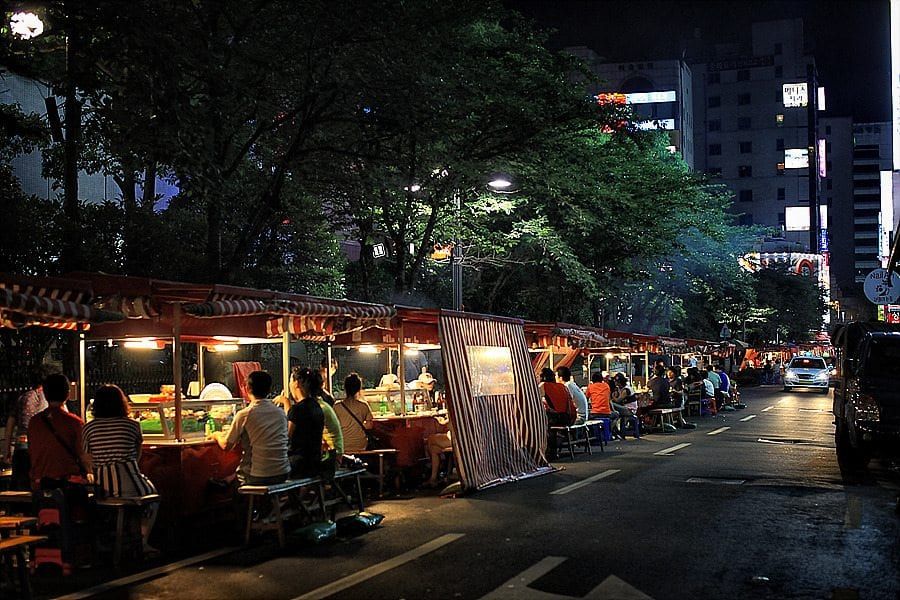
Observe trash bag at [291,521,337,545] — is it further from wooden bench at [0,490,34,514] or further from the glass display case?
wooden bench at [0,490,34,514]

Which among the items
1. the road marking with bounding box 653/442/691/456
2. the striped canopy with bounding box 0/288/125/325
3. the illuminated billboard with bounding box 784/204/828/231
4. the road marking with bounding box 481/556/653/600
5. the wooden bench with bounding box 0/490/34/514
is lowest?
the road marking with bounding box 653/442/691/456

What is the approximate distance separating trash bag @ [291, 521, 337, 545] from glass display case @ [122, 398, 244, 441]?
2.07m

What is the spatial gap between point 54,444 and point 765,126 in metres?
125

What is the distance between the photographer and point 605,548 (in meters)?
9.73

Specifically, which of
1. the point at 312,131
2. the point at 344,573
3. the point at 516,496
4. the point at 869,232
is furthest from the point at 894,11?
the point at 869,232

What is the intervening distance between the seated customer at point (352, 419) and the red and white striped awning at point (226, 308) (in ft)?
7.99

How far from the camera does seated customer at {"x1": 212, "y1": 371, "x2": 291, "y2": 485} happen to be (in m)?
10.4

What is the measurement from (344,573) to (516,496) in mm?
5138

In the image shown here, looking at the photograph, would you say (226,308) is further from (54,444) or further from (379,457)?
(379,457)

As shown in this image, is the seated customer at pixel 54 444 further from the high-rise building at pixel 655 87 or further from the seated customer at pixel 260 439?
the high-rise building at pixel 655 87

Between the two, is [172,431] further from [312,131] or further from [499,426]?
[312,131]

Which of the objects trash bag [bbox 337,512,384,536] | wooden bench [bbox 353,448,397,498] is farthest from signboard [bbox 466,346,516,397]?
trash bag [bbox 337,512,384,536]

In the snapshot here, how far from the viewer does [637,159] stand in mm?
36031

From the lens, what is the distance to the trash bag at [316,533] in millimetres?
10180
